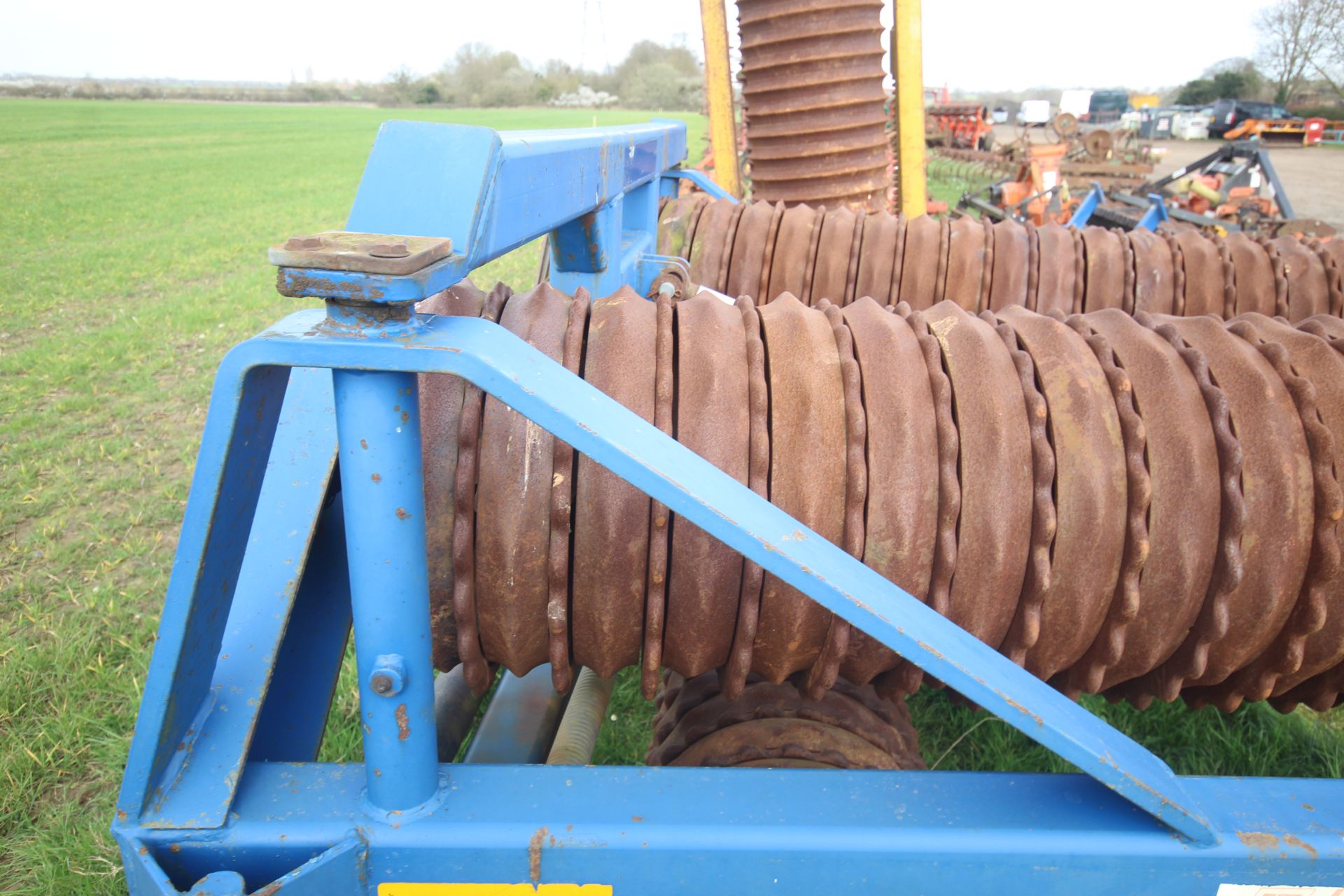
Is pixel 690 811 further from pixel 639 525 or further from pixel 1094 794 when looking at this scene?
pixel 1094 794

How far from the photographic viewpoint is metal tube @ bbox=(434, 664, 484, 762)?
6.03 feet

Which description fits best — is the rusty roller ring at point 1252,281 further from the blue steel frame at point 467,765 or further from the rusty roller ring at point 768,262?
the blue steel frame at point 467,765

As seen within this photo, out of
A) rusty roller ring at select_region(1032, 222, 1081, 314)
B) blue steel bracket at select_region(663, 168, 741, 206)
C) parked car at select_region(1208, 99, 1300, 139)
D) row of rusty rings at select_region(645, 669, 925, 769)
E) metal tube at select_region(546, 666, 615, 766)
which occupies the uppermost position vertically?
parked car at select_region(1208, 99, 1300, 139)

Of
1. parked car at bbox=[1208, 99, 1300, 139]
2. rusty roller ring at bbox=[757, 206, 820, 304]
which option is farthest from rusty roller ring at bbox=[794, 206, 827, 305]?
parked car at bbox=[1208, 99, 1300, 139]

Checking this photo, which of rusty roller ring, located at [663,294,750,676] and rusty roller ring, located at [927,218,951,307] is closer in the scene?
rusty roller ring, located at [663,294,750,676]

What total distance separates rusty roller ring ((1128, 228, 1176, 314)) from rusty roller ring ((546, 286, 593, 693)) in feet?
8.03

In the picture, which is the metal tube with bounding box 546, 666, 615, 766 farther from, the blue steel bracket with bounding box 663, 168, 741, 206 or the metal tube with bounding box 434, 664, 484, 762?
the blue steel bracket with bounding box 663, 168, 741, 206

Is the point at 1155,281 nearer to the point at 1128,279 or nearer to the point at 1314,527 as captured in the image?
the point at 1128,279

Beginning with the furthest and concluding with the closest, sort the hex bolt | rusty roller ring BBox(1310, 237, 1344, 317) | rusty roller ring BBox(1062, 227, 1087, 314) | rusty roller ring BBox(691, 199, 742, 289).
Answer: rusty roller ring BBox(691, 199, 742, 289) → rusty roller ring BBox(1062, 227, 1087, 314) → rusty roller ring BBox(1310, 237, 1344, 317) → the hex bolt

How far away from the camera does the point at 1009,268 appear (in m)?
3.20

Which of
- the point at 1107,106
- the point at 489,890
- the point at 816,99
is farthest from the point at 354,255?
the point at 1107,106

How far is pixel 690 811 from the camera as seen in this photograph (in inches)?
46.6

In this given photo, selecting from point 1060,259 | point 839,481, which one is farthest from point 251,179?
point 839,481

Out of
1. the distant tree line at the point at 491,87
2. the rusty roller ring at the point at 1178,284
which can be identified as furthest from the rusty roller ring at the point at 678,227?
the distant tree line at the point at 491,87
